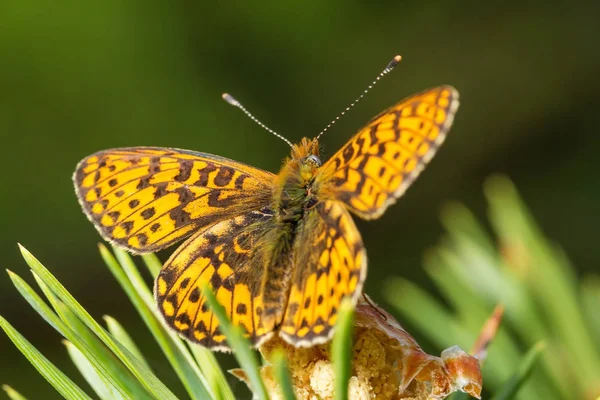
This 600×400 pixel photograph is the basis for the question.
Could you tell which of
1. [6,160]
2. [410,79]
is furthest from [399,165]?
[410,79]

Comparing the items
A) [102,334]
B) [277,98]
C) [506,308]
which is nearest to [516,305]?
[506,308]

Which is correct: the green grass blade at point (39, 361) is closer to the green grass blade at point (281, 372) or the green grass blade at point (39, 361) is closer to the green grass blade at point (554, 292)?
the green grass blade at point (281, 372)

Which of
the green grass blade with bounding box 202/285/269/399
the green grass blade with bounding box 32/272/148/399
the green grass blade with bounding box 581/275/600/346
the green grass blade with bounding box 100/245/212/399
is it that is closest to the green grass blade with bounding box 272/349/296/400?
the green grass blade with bounding box 202/285/269/399

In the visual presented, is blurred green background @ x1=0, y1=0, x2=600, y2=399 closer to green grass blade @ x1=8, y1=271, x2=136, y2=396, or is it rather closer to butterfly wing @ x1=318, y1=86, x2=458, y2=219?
butterfly wing @ x1=318, y1=86, x2=458, y2=219

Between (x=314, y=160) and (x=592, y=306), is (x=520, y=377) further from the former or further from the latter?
(x=592, y=306)

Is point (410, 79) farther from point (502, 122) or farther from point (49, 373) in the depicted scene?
point (49, 373)
